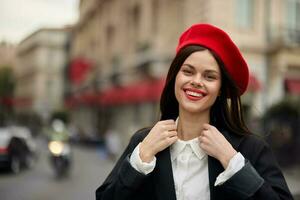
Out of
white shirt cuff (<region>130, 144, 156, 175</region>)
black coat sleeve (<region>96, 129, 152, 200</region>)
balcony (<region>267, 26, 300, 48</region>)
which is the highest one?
balcony (<region>267, 26, 300, 48</region>)

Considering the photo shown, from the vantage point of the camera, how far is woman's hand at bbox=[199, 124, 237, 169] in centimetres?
152

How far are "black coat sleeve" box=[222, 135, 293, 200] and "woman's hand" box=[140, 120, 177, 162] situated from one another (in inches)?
10.0

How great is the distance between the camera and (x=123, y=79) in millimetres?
24250

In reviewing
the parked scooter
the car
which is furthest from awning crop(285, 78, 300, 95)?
the car

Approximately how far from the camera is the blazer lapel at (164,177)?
158 cm

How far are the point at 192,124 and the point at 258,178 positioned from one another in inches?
13.3

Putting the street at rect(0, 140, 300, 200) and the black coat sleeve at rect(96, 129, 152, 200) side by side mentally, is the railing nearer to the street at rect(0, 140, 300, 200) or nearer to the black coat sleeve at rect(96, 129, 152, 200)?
the street at rect(0, 140, 300, 200)

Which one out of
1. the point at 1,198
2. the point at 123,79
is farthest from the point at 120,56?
the point at 1,198

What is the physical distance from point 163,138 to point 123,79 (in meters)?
22.7

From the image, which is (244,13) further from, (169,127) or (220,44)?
(169,127)

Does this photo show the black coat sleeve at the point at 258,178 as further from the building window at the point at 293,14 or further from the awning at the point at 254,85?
the building window at the point at 293,14

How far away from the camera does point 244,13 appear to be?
1625 centimetres

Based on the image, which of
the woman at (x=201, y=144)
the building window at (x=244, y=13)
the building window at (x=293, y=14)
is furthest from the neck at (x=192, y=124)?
the building window at (x=293, y=14)

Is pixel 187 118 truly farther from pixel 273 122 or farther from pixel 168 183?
pixel 273 122
